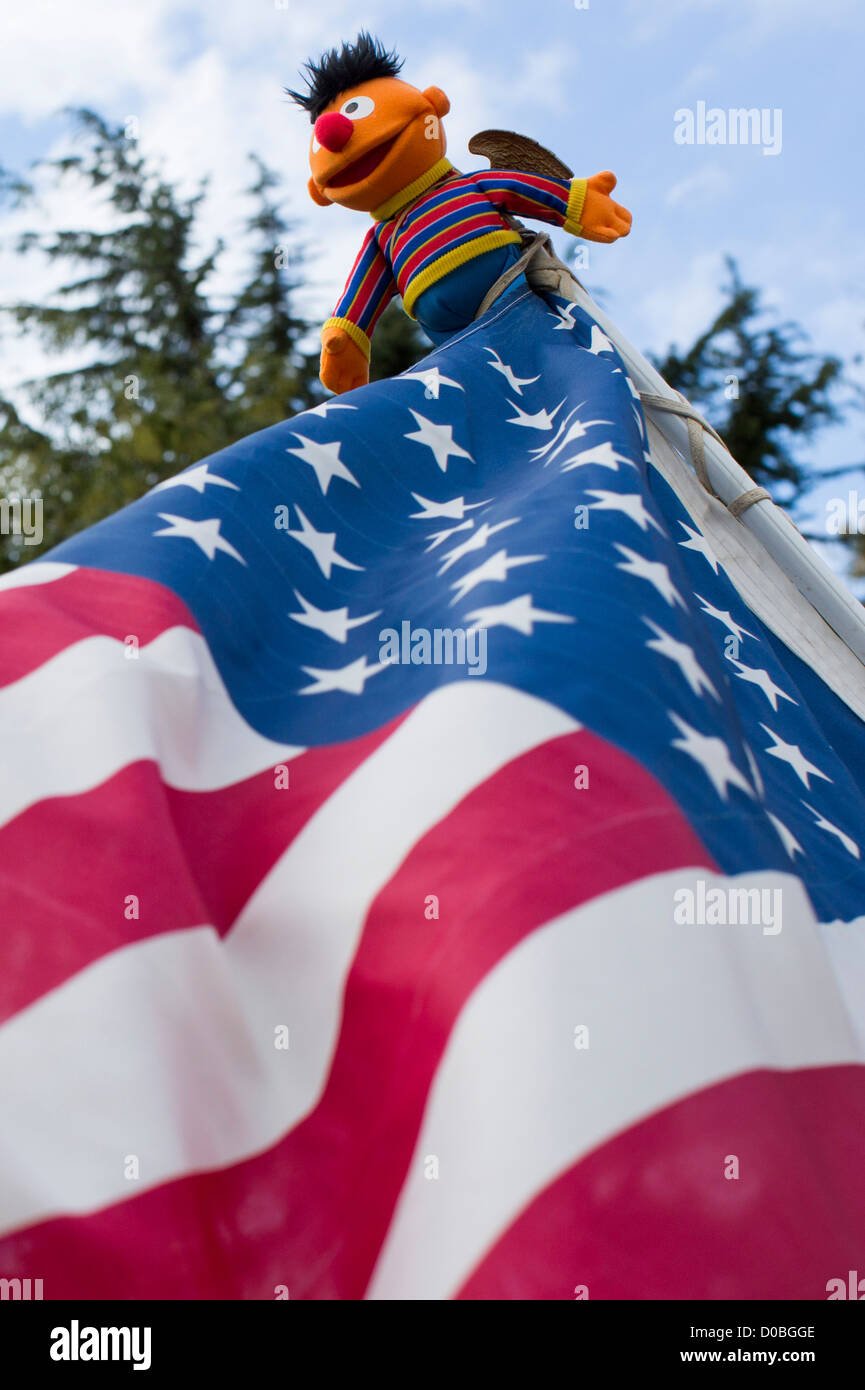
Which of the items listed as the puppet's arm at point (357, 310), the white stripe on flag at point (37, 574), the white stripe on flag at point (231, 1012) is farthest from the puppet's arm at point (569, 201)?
the white stripe on flag at point (231, 1012)

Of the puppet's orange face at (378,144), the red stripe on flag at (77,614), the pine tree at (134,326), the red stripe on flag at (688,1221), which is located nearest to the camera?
the red stripe on flag at (688,1221)

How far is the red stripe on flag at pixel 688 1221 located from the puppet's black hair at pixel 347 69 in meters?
1.91

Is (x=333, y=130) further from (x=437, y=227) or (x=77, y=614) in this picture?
(x=77, y=614)

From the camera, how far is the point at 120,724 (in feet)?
2.77

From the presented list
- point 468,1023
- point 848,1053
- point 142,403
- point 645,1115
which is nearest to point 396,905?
point 468,1023

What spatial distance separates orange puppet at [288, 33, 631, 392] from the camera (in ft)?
6.41

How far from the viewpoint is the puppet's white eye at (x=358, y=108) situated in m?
1.96

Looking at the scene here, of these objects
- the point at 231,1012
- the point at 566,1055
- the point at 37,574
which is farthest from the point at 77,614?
the point at 566,1055

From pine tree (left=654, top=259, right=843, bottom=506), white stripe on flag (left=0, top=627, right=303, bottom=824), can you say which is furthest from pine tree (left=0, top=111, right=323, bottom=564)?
white stripe on flag (left=0, top=627, right=303, bottom=824)

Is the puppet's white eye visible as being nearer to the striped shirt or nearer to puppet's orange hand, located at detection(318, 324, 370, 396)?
the striped shirt

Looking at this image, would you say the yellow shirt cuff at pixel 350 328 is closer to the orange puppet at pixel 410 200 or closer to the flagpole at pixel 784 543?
the orange puppet at pixel 410 200

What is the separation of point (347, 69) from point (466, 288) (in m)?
0.46

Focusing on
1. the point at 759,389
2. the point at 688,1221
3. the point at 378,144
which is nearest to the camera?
the point at 688,1221
